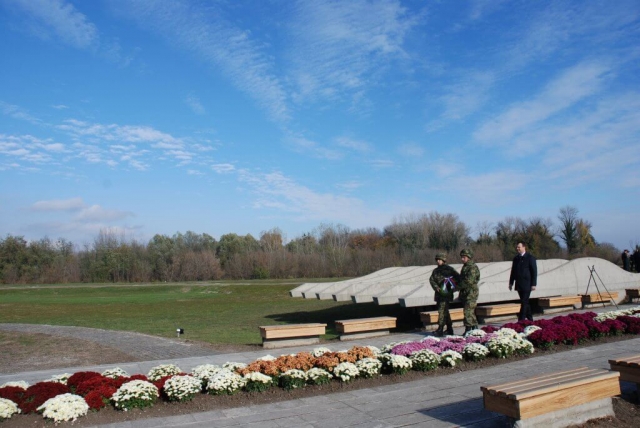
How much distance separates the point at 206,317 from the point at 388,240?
55.9 meters

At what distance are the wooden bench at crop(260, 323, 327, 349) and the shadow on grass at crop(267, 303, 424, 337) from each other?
397cm

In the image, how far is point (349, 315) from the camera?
66.3ft

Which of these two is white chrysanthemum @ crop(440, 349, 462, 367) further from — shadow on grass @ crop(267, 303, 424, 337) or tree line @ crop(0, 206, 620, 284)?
tree line @ crop(0, 206, 620, 284)

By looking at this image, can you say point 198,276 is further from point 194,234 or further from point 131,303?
point 131,303

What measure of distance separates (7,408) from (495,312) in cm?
1179

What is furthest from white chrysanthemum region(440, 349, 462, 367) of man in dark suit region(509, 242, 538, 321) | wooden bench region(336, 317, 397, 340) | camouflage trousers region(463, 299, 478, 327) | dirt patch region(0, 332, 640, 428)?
wooden bench region(336, 317, 397, 340)

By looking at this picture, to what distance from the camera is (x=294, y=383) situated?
7387mm

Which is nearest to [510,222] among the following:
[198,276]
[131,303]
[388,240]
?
[388,240]

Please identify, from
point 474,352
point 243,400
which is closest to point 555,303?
point 474,352

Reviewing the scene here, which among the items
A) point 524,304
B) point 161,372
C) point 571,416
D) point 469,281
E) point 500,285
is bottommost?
point 571,416

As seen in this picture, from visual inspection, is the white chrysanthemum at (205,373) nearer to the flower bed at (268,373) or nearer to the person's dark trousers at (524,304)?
the flower bed at (268,373)

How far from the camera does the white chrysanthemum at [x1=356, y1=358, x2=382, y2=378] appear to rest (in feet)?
25.6

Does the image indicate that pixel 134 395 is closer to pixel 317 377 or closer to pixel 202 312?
pixel 317 377

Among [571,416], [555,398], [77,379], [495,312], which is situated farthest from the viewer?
[495,312]
